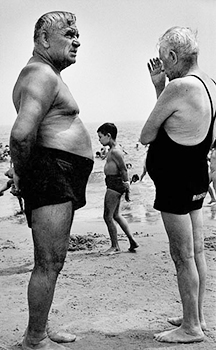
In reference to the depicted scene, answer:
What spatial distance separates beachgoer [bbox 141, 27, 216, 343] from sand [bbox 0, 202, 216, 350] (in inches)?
13.3

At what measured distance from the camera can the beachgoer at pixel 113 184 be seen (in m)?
6.71

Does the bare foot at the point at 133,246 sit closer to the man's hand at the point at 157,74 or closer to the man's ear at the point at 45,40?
the man's hand at the point at 157,74

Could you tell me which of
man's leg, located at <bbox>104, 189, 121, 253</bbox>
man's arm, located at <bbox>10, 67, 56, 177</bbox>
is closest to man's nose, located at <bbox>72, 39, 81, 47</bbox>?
man's arm, located at <bbox>10, 67, 56, 177</bbox>

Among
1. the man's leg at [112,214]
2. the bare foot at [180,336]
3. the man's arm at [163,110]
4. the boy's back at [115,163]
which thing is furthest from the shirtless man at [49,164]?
the boy's back at [115,163]

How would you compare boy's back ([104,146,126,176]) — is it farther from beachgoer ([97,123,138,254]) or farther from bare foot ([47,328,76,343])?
bare foot ([47,328,76,343])

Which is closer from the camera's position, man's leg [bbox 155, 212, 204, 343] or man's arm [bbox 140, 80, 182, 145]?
man's arm [bbox 140, 80, 182, 145]

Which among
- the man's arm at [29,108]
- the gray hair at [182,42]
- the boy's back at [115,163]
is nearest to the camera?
the man's arm at [29,108]

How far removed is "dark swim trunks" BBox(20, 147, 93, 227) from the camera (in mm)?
3273

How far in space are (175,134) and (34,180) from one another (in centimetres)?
97

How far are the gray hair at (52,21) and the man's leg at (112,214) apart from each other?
3617 mm

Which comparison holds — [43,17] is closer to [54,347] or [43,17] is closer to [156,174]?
[156,174]

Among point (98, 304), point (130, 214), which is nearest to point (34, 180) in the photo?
point (98, 304)

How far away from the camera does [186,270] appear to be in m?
3.44

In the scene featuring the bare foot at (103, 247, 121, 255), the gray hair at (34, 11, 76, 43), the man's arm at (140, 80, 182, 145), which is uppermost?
the gray hair at (34, 11, 76, 43)
